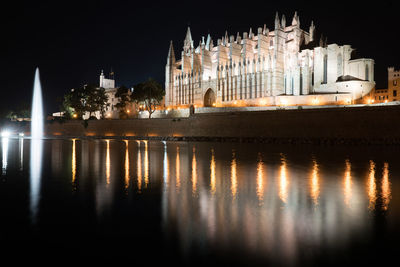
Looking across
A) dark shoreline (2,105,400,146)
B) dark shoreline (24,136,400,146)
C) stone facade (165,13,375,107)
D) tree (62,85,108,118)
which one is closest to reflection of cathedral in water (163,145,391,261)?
dark shoreline (24,136,400,146)

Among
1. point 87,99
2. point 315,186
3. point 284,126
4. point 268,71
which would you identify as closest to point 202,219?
point 315,186

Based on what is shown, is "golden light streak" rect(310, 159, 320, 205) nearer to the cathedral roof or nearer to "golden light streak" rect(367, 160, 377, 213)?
"golden light streak" rect(367, 160, 377, 213)

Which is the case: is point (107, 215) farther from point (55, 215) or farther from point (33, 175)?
point (33, 175)

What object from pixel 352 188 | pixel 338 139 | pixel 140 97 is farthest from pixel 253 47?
pixel 352 188

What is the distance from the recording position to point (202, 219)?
4.93 metres

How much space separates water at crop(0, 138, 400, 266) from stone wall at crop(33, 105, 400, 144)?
16557 millimetres

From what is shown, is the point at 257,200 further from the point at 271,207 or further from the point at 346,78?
the point at 346,78

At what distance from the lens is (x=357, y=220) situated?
499 cm

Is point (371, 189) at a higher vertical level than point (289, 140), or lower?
lower

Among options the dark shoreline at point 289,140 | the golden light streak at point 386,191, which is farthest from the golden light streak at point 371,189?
the dark shoreline at point 289,140

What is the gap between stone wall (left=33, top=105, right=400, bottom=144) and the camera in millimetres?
23469

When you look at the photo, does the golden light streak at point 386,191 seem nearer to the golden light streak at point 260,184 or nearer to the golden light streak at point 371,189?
the golden light streak at point 371,189

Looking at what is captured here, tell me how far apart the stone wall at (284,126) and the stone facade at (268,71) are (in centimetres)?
1034

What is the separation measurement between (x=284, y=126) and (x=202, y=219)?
2434 centimetres
